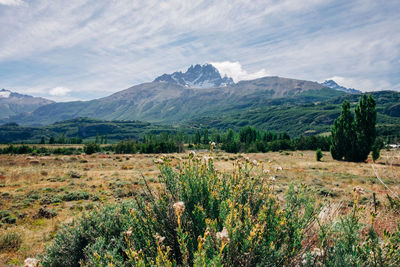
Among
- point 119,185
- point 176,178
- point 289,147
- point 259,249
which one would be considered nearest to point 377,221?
point 259,249

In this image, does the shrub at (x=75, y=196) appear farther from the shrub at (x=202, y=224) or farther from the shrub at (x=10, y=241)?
the shrub at (x=202, y=224)

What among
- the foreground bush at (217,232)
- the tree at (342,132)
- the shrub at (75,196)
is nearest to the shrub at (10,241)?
the foreground bush at (217,232)

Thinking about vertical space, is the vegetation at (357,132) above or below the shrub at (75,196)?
above

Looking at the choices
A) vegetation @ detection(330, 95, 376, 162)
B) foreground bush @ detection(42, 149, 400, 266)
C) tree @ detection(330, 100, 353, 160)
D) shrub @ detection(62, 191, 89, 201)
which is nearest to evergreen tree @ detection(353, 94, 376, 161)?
vegetation @ detection(330, 95, 376, 162)

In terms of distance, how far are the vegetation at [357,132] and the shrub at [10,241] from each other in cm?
4904

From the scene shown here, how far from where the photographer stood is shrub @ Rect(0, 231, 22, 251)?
7.25 meters

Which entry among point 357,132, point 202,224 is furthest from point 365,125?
point 202,224

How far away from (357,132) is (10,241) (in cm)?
4978

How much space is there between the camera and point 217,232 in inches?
83.8

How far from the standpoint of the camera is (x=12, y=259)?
21.0ft

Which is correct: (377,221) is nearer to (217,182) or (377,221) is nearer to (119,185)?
(217,182)

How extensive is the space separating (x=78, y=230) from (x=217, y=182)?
348 centimetres

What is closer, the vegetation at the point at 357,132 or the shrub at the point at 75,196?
the shrub at the point at 75,196

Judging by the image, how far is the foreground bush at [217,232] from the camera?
2258mm
